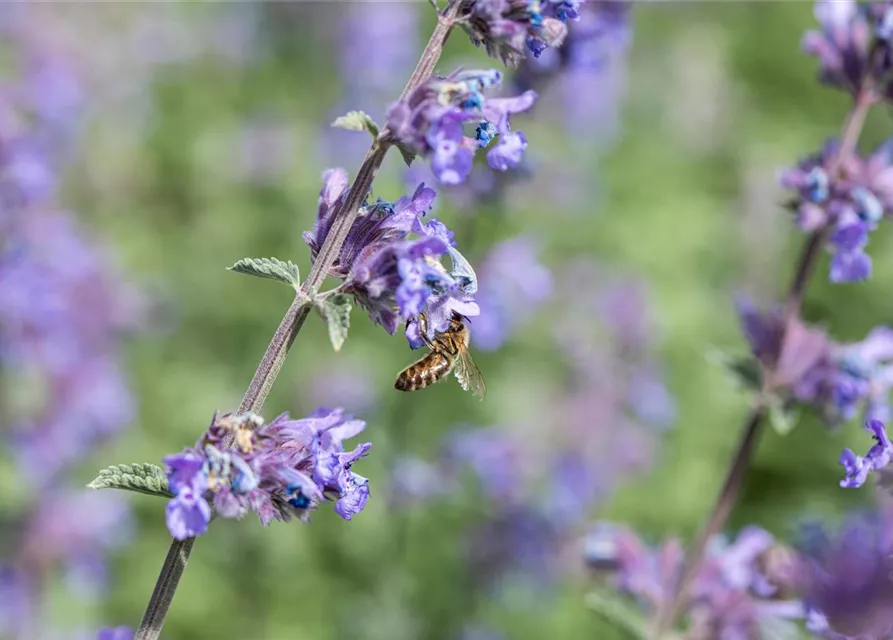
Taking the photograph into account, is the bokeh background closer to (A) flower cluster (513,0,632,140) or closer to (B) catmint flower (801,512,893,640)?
(A) flower cluster (513,0,632,140)

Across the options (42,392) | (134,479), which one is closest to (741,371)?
(134,479)

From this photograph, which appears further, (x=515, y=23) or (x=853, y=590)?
(x=853, y=590)

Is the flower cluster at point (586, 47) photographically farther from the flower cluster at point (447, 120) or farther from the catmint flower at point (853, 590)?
the catmint flower at point (853, 590)

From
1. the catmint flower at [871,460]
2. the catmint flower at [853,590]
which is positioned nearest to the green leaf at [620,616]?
the catmint flower at [853,590]

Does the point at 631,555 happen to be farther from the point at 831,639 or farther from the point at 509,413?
the point at 509,413

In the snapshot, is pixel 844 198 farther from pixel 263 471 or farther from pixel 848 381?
pixel 263 471

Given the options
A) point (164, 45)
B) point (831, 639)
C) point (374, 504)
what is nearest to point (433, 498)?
point (374, 504)

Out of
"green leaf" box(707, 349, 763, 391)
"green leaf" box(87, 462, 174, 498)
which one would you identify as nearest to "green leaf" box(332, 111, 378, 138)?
"green leaf" box(87, 462, 174, 498)
